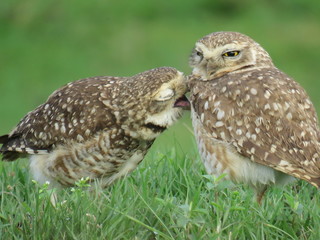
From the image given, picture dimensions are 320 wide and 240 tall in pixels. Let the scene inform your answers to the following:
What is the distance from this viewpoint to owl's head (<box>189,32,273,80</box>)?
6738 mm

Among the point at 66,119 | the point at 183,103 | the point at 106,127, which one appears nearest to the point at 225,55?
the point at 183,103

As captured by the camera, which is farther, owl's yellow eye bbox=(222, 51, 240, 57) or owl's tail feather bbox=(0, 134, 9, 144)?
owl's tail feather bbox=(0, 134, 9, 144)

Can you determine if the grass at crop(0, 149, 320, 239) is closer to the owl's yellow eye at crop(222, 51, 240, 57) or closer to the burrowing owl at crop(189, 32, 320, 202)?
the burrowing owl at crop(189, 32, 320, 202)

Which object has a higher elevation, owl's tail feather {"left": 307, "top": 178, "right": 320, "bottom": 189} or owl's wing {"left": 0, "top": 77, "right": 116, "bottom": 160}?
owl's wing {"left": 0, "top": 77, "right": 116, "bottom": 160}

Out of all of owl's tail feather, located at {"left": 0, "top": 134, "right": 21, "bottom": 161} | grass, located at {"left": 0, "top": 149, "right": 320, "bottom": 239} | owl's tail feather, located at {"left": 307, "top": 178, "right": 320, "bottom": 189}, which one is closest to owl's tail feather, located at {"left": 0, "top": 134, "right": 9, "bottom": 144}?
owl's tail feather, located at {"left": 0, "top": 134, "right": 21, "bottom": 161}

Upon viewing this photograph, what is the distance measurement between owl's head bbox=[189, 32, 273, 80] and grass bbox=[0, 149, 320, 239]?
0.91 m

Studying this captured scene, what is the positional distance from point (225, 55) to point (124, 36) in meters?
8.02

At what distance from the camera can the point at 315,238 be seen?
5586 millimetres

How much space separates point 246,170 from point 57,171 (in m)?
1.19

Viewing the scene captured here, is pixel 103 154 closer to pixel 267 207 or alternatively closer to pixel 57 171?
pixel 57 171

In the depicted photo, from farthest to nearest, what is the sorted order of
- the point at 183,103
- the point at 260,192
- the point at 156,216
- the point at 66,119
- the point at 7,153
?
the point at 7,153, the point at 66,119, the point at 183,103, the point at 260,192, the point at 156,216

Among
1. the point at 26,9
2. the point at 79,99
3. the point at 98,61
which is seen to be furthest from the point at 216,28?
the point at 79,99

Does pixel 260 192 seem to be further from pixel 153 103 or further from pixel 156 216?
pixel 156 216

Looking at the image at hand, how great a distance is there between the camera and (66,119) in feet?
22.5
